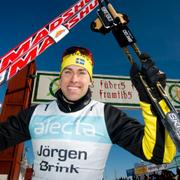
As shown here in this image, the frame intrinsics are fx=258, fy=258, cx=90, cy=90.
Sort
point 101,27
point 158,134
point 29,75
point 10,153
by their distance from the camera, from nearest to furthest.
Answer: point 158,134
point 101,27
point 10,153
point 29,75

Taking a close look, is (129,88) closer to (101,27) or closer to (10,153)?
(10,153)

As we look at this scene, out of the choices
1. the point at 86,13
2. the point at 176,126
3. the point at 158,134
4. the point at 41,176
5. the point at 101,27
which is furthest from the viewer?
the point at 86,13

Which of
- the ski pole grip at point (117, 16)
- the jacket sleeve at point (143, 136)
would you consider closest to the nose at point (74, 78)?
the jacket sleeve at point (143, 136)

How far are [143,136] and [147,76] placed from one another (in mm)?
428

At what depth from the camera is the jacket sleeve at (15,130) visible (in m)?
2.10

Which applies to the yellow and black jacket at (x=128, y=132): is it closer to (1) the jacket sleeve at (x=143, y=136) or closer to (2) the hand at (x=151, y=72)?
(1) the jacket sleeve at (x=143, y=136)

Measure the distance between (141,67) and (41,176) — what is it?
113cm

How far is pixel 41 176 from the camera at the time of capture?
1997mm

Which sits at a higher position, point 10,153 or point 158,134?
point 10,153

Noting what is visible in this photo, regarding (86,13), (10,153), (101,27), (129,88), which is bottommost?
(101,27)

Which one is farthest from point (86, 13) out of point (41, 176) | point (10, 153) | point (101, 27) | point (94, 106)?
point (41, 176)

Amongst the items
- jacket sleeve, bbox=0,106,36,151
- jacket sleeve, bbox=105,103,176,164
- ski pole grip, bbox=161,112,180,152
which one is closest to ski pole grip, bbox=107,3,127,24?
jacket sleeve, bbox=105,103,176,164

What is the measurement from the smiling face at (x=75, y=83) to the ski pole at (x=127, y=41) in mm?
424

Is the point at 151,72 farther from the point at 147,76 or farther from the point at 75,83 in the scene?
the point at 75,83
